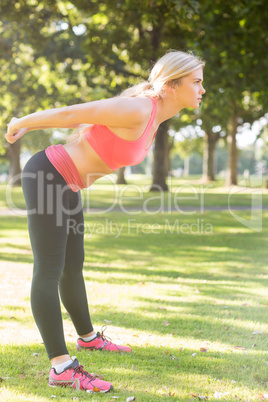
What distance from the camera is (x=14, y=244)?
9.62m

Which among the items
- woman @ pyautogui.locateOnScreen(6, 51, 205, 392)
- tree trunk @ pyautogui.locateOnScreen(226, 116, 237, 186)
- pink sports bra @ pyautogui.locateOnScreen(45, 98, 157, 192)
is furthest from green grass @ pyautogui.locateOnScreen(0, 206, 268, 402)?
tree trunk @ pyautogui.locateOnScreen(226, 116, 237, 186)

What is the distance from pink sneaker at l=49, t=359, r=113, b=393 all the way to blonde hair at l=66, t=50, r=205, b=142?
1.44 metres

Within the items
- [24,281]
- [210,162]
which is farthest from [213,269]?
[210,162]

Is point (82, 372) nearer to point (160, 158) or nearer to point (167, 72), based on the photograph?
point (167, 72)

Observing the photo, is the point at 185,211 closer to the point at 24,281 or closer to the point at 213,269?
the point at 213,269

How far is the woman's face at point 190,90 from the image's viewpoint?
294 cm

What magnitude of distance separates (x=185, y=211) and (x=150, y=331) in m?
11.3

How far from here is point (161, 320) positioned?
455cm

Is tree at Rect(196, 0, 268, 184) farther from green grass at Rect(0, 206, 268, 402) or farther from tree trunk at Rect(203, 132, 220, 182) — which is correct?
tree trunk at Rect(203, 132, 220, 182)

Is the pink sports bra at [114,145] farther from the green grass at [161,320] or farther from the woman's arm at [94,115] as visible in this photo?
the green grass at [161,320]

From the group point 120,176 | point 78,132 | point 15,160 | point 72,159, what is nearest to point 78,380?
point 72,159

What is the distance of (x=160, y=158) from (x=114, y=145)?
19.7 metres

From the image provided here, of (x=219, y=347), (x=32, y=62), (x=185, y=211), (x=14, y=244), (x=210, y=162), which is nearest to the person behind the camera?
(x=219, y=347)

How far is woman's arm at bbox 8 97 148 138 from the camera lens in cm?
275
